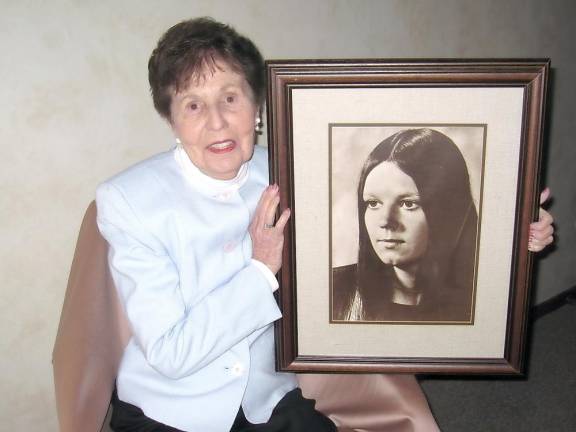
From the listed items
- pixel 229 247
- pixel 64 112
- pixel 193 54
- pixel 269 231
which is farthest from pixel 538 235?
pixel 64 112

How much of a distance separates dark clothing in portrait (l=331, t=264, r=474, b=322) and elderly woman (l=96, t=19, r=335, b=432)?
5.1 inches

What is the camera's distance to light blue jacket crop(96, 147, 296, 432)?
110cm

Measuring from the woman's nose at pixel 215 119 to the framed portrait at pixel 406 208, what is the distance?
18cm

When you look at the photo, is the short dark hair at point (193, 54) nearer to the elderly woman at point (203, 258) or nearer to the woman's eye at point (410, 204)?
the elderly woman at point (203, 258)

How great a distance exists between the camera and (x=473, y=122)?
3.20ft

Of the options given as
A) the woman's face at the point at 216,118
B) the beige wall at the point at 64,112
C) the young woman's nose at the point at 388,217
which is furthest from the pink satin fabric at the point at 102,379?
the young woman's nose at the point at 388,217

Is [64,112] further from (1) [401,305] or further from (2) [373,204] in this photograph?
(1) [401,305]

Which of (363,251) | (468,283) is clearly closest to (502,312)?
(468,283)

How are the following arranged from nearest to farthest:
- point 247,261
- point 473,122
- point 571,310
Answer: point 473,122, point 247,261, point 571,310

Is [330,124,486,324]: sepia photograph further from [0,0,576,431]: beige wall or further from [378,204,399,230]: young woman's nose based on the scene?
[0,0,576,431]: beige wall

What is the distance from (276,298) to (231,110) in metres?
0.41

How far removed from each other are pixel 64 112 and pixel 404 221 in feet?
3.00

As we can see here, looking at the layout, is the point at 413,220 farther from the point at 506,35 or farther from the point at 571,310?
the point at 571,310

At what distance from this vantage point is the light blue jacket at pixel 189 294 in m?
1.10
